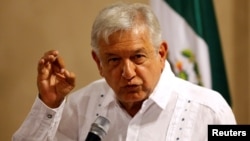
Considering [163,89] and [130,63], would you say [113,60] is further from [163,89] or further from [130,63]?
[163,89]

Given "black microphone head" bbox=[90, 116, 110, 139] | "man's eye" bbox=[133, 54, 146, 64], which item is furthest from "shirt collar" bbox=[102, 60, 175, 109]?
"black microphone head" bbox=[90, 116, 110, 139]

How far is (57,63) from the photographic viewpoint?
127cm

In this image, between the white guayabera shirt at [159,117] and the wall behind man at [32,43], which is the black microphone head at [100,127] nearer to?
the white guayabera shirt at [159,117]

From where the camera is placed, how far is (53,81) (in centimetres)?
128

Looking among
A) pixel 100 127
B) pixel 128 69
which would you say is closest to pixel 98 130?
pixel 100 127

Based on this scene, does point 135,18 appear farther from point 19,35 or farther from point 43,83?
point 19,35

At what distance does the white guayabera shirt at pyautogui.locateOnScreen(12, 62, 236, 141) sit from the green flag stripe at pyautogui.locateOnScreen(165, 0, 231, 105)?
671 mm

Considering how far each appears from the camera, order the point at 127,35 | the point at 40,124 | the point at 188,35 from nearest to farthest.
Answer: the point at 127,35, the point at 40,124, the point at 188,35

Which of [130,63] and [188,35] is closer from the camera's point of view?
[130,63]

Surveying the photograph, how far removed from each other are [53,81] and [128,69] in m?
0.23

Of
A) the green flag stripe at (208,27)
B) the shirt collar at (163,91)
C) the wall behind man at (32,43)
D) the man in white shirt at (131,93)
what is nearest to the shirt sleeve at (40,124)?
the man in white shirt at (131,93)

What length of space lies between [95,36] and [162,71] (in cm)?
24

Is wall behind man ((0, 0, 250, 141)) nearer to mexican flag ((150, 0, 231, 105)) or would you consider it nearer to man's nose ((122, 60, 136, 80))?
mexican flag ((150, 0, 231, 105))

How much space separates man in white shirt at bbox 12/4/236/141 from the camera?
1201 mm
